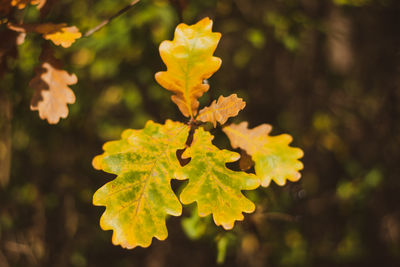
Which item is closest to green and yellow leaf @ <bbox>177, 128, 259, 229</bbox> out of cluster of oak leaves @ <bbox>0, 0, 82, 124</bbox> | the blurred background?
cluster of oak leaves @ <bbox>0, 0, 82, 124</bbox>

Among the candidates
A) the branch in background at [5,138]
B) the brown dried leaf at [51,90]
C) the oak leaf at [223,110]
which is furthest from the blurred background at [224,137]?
the brown dried leaf at [51,90]

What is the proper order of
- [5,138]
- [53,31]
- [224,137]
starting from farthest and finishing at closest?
[5,138], [224,137], [53,31]

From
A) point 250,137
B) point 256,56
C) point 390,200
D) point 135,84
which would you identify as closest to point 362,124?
point 390,200

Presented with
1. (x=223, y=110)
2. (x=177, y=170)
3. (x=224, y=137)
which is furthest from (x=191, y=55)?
(x=224, y=137)

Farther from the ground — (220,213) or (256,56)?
(220,213)

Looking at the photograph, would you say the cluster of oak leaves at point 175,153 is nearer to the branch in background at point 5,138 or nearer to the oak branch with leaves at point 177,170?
the oak branch with leaves at point 177,170

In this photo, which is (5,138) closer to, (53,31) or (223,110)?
(53,31)

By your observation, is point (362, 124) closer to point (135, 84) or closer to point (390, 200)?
point (390, 200)
